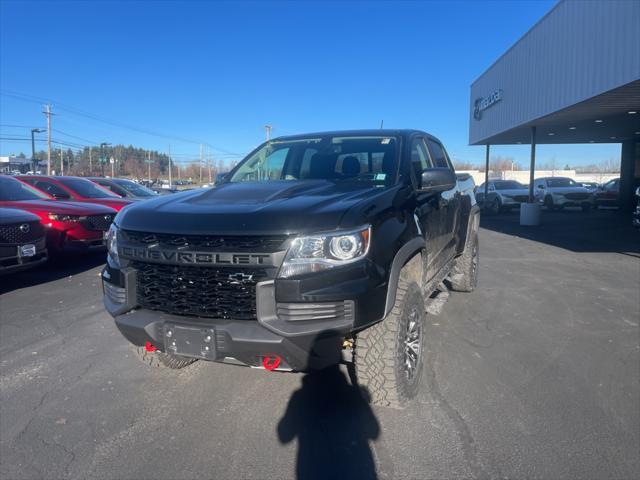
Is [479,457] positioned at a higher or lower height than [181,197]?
lower

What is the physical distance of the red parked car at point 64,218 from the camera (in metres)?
7.79

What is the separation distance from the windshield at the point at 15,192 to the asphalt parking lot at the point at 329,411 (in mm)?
3642

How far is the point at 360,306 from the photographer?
2568 millimetres

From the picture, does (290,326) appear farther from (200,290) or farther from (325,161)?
(325,161)

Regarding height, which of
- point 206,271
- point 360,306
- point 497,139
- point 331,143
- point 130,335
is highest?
point 497,139

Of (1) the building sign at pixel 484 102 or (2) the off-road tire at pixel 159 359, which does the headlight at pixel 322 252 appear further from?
(1) the building sign at pixel 484 102

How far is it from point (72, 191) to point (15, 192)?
94.5 inches

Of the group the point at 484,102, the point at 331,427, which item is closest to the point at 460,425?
the point at 331,427

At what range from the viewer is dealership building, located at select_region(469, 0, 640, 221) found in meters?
10.6

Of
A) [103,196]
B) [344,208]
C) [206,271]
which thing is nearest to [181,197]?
[206,271]

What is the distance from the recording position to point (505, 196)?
75.7 ft

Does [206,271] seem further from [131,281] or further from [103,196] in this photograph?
[103,196]

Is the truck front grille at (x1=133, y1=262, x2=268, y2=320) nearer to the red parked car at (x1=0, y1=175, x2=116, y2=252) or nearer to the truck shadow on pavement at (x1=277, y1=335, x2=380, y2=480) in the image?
the truck shadow on pavement at (x1=277, y1=335, x2=380, y2=480)

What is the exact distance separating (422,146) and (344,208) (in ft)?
6.97
